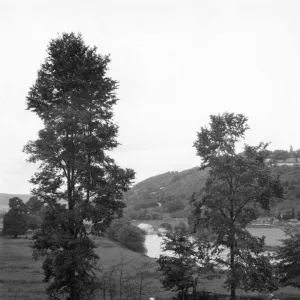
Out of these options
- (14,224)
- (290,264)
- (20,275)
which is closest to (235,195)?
(290,264)

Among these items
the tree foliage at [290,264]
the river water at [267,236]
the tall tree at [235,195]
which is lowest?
the river water at [267,236]

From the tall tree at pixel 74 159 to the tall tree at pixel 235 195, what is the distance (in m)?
5.29

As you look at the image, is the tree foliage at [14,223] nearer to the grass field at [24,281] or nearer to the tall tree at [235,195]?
the grass field at [24,281]

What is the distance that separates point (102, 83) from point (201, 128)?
21.9 feet

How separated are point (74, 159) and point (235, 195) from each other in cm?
930

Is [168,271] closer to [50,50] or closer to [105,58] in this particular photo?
[105,58]

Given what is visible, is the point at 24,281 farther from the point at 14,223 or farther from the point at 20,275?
the point at 14,223

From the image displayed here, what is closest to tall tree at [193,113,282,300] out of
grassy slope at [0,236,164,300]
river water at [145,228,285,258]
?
grassy slope at [0,236,164,300]

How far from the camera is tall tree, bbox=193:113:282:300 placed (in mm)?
19328

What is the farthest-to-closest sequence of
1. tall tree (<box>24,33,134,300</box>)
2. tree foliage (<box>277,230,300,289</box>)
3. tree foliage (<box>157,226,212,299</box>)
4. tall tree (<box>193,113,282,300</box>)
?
1. tree foliage (<box>277,230,300,289</box>)
2. tree foliage (<box>157,226,212,299</box>)
3. tall tree (<box>193,113,282,300</box>)
4. tall tree (<box>24,33,134,300</box>)

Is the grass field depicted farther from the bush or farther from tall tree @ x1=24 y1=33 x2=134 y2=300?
the bush

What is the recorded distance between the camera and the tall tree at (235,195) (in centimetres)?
1933

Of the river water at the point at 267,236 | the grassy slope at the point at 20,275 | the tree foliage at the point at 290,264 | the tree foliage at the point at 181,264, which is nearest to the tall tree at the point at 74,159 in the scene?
the grassy slope at the point at 20,275

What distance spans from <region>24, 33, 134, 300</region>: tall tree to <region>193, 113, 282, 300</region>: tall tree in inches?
208
